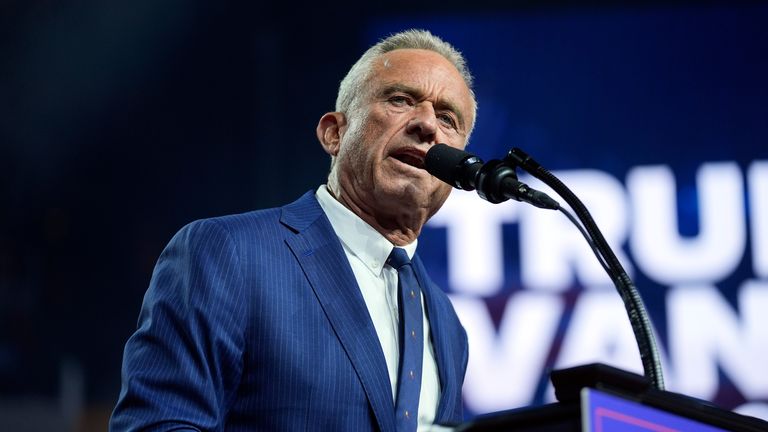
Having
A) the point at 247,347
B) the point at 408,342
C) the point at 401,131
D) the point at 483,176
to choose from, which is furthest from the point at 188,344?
the point at 401,131

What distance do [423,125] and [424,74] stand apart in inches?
5.8

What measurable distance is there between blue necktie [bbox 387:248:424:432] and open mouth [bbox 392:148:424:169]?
0.16 metres

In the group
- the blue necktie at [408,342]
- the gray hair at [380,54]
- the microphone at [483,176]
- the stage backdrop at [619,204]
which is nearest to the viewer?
the microphone at [483,176]

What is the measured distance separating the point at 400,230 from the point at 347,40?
221 centimetres

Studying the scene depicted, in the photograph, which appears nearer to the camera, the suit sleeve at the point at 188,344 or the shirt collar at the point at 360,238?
the suit sleeve at the point at 188,344

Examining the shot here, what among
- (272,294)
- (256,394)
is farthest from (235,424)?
(272,294)

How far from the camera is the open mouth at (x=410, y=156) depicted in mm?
1833

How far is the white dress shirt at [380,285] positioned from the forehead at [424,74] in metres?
0.27

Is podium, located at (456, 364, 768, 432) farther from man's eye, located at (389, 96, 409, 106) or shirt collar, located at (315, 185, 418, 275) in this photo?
man's eye, located at (389, 96, 409, 106)

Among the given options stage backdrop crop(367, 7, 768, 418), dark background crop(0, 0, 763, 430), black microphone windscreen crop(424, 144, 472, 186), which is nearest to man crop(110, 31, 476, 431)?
black microphone windscreen crop(424, 144, 472, 186)

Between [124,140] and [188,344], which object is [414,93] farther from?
[124,140]

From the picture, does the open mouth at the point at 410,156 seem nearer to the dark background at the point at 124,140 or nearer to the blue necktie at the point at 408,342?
the blue necktie at the point at 408,342

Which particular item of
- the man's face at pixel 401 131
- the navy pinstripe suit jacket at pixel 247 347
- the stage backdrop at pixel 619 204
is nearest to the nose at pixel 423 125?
the man's face at pixel 401 131

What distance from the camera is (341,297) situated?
1.62 metres
